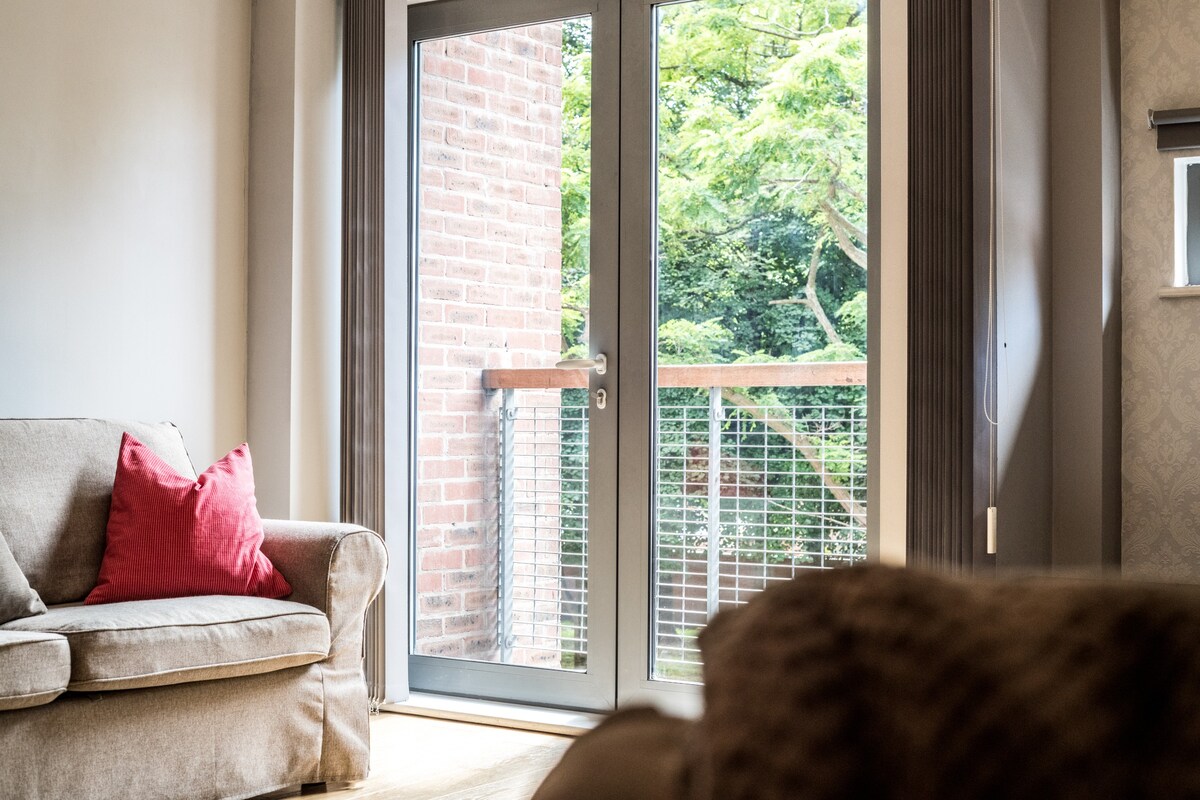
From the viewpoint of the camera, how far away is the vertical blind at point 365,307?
12.8 feet

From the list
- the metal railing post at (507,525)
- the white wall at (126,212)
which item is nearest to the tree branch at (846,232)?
the metal railing post at (507,525)

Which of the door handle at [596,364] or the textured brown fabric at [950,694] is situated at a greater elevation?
the door handle at [596,364]

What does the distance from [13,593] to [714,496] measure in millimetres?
1931

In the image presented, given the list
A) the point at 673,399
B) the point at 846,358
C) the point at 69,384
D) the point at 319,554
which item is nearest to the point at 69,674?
the point at 319,554

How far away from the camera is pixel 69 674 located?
241cm

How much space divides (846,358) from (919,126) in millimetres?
679

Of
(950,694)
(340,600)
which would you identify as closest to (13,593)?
(340,600)

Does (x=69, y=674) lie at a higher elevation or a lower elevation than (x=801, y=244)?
lower

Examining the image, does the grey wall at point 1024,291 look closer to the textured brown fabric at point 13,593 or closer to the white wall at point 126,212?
the textured brown fabric at point 13,593

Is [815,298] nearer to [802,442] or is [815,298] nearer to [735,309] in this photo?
[735,309]

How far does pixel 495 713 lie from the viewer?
3.73 meters

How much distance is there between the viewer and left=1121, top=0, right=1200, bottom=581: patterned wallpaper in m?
3.27

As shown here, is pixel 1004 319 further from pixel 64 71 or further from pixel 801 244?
pixel 64 71

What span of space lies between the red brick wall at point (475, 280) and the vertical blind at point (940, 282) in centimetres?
123
